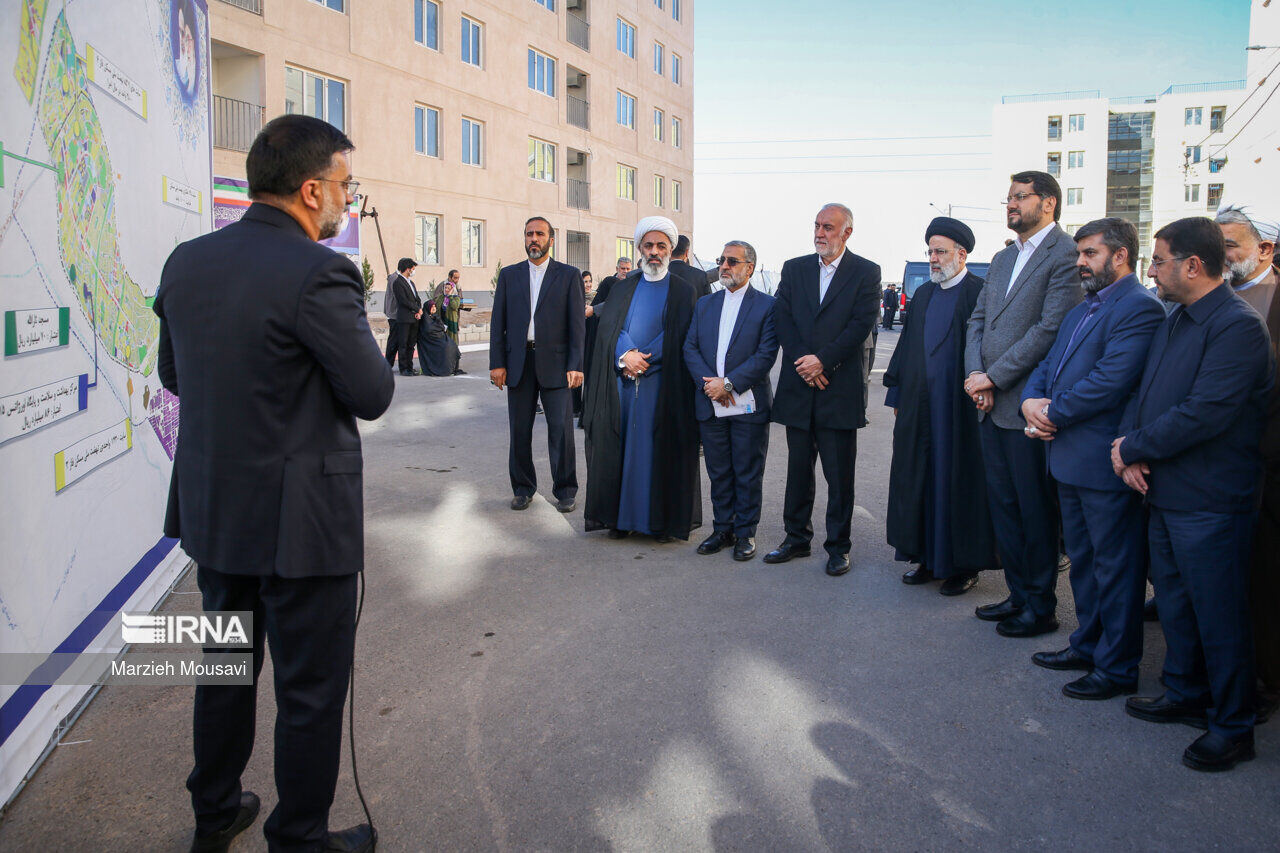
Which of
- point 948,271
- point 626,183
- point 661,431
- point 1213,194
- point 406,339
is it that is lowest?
point 661,431

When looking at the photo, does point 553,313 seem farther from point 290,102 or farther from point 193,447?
point 290,102

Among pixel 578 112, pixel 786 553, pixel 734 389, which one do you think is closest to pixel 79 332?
pixel 734 389

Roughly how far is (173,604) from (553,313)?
11.4 ft

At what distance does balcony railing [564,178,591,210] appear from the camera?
110 feet

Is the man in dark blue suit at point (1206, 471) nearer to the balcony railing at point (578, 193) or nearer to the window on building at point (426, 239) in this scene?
the window on building at point (426, 239)

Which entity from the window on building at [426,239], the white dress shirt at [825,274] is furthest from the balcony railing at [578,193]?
the white dress shirt at [825,274]

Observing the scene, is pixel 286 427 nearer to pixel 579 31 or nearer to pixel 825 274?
pixel 825 274

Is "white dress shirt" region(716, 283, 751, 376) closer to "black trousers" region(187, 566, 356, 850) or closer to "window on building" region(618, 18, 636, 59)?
"black trousers" region(187, 566, 356, 850)

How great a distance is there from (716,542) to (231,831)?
3776mm

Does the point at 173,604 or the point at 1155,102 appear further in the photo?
the point at 1155,102

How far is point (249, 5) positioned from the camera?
828 inches

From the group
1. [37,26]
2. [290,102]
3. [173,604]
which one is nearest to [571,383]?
[173,604]

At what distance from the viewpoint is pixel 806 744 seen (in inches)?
131

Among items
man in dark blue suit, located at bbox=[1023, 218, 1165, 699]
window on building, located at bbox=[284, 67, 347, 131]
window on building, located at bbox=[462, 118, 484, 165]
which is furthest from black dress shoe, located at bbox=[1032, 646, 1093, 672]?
window on building, located at bbox=[462, 118, 484, 165]
